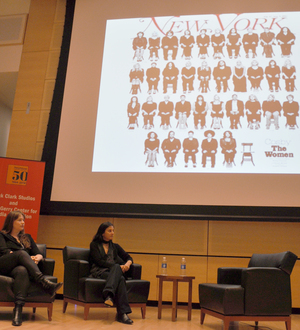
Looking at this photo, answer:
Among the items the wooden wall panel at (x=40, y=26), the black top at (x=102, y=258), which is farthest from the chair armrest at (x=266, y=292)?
the wooden wall panel at (x=40, y=26)

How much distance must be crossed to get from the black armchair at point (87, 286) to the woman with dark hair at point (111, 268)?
9cm

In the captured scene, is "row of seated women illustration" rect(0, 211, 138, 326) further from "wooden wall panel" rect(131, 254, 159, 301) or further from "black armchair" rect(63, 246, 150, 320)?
"wooden wall panel" rect(131, 254, 159, 301)

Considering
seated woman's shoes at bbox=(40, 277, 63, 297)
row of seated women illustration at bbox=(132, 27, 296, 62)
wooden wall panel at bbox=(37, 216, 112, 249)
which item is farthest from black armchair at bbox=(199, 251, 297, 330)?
row of seated women illustration at bbox=(132, 27, 296, 62)

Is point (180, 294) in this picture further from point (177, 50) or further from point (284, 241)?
point (177, 50)

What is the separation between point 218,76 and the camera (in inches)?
191

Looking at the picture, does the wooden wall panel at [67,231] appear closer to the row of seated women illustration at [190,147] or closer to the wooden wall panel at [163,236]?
the wooden wall panel at [163,236]

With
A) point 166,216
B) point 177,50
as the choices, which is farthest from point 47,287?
point 177,50

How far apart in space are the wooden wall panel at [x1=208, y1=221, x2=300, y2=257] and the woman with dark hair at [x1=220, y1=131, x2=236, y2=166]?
31.8 inches

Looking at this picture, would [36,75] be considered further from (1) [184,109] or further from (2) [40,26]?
(1) [184,109]

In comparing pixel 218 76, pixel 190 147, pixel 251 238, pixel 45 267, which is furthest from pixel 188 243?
pixel 218 76

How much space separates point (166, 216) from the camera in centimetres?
452

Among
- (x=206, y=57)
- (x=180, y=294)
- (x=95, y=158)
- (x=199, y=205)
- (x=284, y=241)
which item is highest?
(x=206, y=57)

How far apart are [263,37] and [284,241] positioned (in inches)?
108

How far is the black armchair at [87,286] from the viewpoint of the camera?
3.31 metres
